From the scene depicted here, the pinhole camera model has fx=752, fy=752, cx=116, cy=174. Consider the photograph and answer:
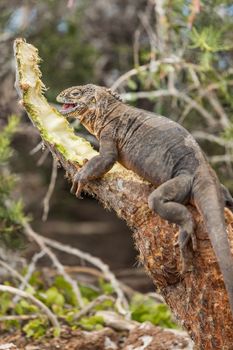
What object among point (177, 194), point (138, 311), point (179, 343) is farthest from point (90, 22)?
point (177, 194)

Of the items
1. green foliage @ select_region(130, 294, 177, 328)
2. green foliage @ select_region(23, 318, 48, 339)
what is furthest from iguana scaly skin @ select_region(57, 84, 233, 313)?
green foliage @ select_region(130, 294, 177, 328)

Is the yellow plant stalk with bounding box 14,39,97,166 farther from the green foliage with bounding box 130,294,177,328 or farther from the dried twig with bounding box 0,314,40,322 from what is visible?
the green foliage with bounding box 130,294,177,328

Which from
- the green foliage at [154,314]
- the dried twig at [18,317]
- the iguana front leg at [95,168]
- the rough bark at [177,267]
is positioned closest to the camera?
the rough bark at [177,267]

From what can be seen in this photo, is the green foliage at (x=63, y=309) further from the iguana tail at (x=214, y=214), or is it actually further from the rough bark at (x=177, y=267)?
the iguana tail at (x=214, y=214)

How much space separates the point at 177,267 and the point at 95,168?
30.7 inches

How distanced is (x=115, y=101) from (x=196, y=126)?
418cm

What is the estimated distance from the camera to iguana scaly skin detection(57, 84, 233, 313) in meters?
4.11

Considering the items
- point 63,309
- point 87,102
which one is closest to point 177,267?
point 87,102

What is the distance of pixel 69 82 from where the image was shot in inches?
→ 414

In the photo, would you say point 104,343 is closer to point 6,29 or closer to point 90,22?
point 6,29

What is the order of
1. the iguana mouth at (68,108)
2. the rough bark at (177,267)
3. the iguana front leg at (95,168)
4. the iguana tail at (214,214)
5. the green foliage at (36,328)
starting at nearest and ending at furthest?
the iguana tail at (214,214) → the rough bark at (177,267) → the iguana front leg at (95,168) → the iguana mouth at (68,108) → the green foliage at (36,328)

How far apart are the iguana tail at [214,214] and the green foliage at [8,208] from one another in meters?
2.83

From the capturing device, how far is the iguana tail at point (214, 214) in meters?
3.91

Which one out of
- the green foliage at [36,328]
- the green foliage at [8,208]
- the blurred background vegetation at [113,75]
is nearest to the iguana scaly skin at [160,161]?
the blurred background vegetation at [113,75]
